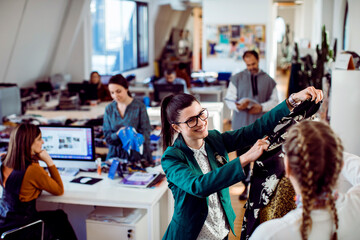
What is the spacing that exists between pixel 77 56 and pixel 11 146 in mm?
7183

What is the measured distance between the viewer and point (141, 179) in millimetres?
3391

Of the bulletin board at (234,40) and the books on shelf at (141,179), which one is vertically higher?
the bulletin board at (234,40)

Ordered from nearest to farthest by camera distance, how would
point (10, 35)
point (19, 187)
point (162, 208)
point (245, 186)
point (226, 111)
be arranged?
point (19, 187), point (162, 208), point (245, 186), point (10, 35), point (226, 111)

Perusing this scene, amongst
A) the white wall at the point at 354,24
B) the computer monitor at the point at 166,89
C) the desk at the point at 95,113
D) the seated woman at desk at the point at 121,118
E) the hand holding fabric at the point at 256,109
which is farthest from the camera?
the computer monitor at the point at 166,89

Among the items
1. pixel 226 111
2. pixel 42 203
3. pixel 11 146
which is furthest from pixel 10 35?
pixel 11 146

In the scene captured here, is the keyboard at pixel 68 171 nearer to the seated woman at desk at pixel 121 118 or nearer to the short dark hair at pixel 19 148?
the seated woman at desk at pixel 121 118

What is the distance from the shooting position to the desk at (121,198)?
3043mm

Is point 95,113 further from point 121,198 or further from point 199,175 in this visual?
point 199,175

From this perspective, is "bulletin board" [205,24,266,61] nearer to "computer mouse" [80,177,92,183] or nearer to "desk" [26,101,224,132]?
"desk" [26,101,224,132]

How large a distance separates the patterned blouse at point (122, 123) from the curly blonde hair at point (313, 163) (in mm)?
2739

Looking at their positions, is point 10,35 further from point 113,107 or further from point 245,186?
point 245,186

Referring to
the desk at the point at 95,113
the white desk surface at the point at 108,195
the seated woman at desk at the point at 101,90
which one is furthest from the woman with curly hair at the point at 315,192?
the seated woman at desk at the point at 101,90

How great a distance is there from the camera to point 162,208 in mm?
3420

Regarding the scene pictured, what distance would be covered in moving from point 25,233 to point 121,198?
2.17 ft
